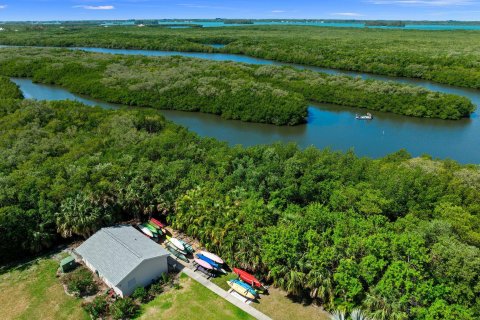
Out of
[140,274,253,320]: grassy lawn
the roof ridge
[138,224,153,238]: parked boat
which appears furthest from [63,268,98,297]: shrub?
[138,224,153,238]: parked boat

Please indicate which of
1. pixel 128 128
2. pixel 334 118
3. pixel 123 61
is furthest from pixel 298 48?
pixel 128 128

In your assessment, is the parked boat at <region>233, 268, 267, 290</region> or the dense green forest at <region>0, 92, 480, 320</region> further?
the parked boat at <region>233, 268, 267, 290</region>

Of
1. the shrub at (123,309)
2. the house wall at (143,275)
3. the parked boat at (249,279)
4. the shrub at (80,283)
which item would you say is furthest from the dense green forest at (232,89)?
the shrub at (123,309)

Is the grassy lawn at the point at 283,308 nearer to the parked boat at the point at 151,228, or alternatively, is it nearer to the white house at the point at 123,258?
the white house at the point at 123,258

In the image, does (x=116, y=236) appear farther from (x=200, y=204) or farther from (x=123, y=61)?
(x=123, y=61)

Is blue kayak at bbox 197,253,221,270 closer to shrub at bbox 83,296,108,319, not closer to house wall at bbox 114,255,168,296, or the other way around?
house wall at bbox 114,255,168,296
